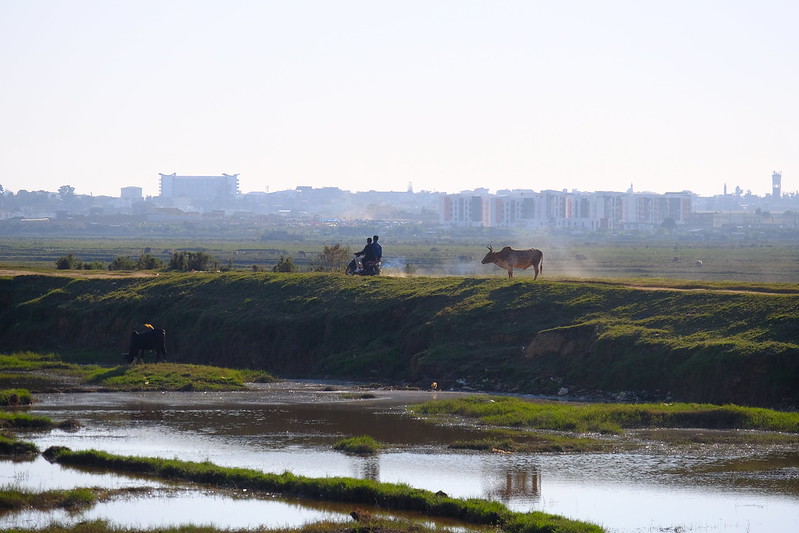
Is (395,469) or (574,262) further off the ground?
(574,262)

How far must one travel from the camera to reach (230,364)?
36250mm

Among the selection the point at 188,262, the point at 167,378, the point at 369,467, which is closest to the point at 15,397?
the point at 167,378

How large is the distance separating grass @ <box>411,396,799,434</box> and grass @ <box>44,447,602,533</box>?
7.00 m

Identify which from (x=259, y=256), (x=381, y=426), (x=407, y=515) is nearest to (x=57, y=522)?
(x=407, y=515)

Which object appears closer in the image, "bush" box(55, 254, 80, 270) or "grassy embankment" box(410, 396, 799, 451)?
"grassy embankment" box(410, 396, 799, 451)

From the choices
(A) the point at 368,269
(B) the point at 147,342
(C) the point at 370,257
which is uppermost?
(C) the point at 370,257

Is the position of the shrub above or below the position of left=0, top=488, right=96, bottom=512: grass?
below

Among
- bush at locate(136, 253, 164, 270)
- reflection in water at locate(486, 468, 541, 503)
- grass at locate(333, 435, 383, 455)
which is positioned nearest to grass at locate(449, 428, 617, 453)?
grass at locate(333, 435, 383, 455)

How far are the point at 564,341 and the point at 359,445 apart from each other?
11.0 m

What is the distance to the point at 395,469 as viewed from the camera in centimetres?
1959

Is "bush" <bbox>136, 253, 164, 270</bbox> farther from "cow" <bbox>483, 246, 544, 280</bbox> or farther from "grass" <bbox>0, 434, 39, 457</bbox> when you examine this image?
"grass" <bbox>0, 434, 39, 457</bbox>

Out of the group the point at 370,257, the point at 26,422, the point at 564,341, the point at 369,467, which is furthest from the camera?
the point at 370,257

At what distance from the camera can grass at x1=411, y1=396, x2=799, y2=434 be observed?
23328mm

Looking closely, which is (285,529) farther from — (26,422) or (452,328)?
(452,328)
